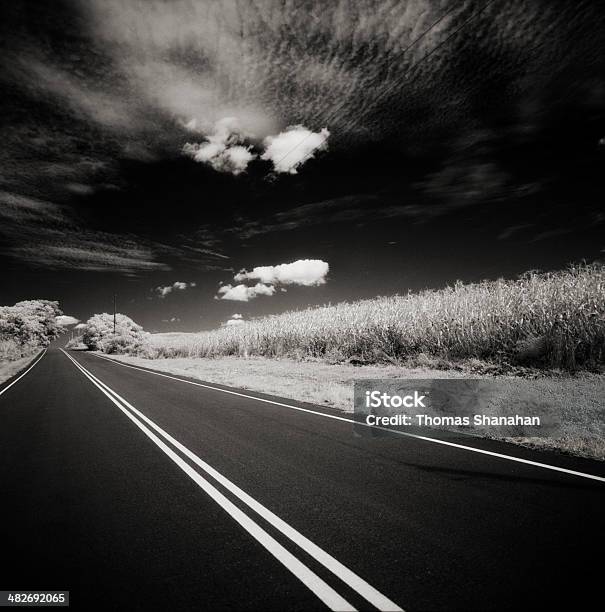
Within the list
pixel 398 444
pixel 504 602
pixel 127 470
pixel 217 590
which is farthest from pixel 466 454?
pixel 127 470

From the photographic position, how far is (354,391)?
12.9m

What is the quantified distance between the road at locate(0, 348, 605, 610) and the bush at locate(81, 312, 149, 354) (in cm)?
5227

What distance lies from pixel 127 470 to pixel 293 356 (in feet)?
64.1

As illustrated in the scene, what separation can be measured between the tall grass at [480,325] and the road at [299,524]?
7.48 m

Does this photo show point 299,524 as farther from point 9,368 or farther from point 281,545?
point 9,368

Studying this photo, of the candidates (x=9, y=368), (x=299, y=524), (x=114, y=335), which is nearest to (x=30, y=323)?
(x=114, y=335)

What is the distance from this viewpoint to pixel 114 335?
6391 cm

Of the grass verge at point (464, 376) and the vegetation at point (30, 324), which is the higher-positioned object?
the vegetation at point (30, 324)

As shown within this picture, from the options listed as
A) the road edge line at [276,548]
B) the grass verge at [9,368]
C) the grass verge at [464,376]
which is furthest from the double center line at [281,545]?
the grass verge at [9,368]

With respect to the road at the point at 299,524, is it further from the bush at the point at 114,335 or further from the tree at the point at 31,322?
the tree at the point at 31,322

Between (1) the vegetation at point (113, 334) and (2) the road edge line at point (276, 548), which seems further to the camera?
(1) the vegetation at point (113, 334)

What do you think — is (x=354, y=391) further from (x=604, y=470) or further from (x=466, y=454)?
(x=604, y=470)

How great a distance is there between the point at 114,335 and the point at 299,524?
6792 cm

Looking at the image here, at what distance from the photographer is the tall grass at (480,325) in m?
11.6
